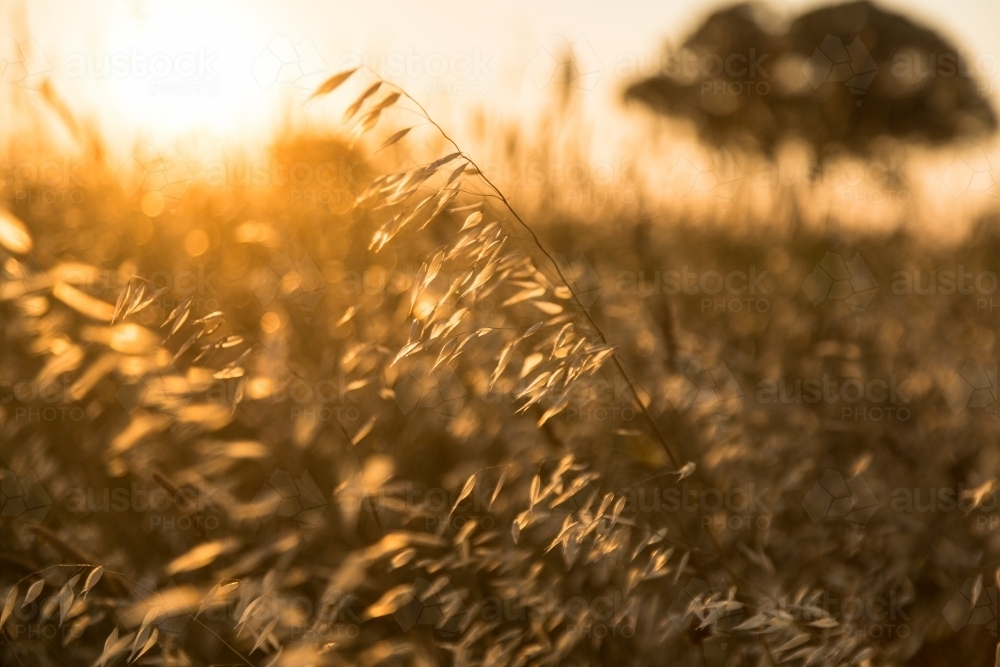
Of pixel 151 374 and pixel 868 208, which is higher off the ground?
pixel 151 374

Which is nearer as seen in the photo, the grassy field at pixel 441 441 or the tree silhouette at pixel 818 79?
the grassy field at pixel 441 441

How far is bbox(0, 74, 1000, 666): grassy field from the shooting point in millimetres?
964

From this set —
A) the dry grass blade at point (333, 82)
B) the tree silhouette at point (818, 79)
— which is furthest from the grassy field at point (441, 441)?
the tree silhouette at point (818, 79)

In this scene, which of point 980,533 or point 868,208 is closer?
point 980,533

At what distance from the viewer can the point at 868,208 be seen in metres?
2.82

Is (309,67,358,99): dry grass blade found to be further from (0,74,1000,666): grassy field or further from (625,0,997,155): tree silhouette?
(625,0,997,155): tree silhouette

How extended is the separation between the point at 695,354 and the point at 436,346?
0.68 metres

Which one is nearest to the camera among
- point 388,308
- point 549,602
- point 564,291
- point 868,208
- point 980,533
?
point 564,291

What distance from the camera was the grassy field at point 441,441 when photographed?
0.96m

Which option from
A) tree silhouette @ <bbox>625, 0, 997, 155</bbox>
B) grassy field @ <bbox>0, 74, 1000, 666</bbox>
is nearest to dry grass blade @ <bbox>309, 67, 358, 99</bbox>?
grassy field @ <bbox>0, 74, 1000, 666</bbox>

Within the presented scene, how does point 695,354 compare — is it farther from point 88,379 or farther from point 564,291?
point 88,379

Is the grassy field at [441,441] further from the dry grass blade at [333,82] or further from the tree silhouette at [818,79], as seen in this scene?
the tree silhouette at [818,79]

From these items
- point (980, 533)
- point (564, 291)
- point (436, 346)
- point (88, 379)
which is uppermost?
point (88, 379)

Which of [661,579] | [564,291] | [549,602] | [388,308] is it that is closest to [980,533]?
[661,579]
